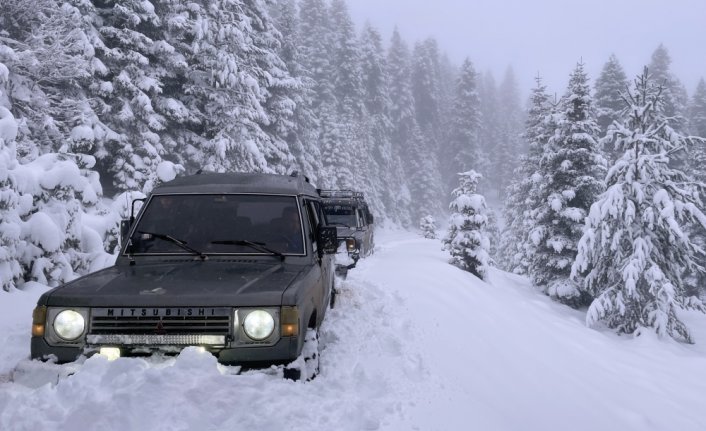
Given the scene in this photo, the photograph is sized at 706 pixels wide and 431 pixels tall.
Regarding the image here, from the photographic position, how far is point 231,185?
5188mm

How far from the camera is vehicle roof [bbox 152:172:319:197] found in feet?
16.7

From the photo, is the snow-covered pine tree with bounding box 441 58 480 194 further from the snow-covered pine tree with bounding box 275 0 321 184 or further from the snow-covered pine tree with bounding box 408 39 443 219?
the snow-covered pine tree with bounding box 275 0 321 184

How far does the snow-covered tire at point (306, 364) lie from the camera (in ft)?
11.5

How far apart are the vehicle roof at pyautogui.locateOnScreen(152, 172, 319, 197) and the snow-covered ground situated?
1.75 meters

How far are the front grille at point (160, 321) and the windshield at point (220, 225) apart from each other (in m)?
1.15

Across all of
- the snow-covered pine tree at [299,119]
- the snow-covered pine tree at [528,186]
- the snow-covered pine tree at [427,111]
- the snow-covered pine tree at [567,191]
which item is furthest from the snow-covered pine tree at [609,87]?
the snow-covered pine tree at [299,119]

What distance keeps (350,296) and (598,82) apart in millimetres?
40638

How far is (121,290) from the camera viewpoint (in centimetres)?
362

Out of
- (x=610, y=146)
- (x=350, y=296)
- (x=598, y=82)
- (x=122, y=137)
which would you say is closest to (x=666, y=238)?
(x=350, y=296)

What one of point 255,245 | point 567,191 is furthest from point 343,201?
point 255,245

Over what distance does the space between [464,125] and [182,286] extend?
64.8 meters

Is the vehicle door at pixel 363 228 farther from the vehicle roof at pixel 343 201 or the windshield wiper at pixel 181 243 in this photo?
the windshield wiper at pixel 181 243

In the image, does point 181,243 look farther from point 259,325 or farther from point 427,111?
point 427,111

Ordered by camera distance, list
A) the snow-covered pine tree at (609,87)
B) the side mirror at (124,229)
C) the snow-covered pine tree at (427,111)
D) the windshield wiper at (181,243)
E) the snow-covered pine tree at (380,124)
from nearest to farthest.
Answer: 1. the windshield wiper at (181,243)
2. the side mirror at (124,229)
3. the snow-covered pine tree at (609,87)
4. the snow-covered pine tree at (380,124)
5. the snow-covered pine tree at (427,111)
